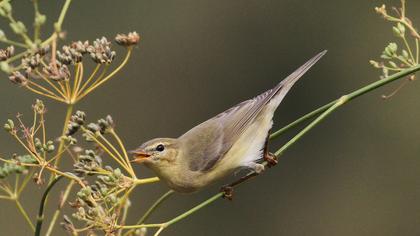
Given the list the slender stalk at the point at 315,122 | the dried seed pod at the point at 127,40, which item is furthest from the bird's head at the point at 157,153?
the slender stalk at the point at 315,122

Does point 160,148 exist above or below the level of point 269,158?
above

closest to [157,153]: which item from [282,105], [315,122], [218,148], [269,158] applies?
[218,148]

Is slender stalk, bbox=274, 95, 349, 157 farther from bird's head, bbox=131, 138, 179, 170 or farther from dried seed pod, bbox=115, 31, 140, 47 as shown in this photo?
bird's head, bbox=131, 138, 179, 170

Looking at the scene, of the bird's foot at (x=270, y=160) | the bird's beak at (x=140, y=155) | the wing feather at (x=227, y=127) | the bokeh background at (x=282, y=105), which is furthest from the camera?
the bokeh background at (x=282, y=105)

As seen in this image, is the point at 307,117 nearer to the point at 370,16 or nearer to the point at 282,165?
the point at 282,165

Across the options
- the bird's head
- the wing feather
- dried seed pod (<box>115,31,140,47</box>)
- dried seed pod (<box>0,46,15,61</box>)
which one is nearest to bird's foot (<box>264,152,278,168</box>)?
the wing feather

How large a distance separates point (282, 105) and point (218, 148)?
6083 millimetres

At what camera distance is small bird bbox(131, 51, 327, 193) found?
3.98 m

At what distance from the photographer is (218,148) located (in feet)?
13.9

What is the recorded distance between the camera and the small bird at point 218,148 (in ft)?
13.1

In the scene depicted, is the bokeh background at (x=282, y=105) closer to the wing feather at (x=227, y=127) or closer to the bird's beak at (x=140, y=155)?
the wing feather at (x=227, y=127)

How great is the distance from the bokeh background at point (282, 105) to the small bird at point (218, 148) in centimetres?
500

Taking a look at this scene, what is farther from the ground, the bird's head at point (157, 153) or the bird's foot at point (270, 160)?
the bird's head at point (157, 153)

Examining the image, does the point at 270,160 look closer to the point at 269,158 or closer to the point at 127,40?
the point at 269,158
